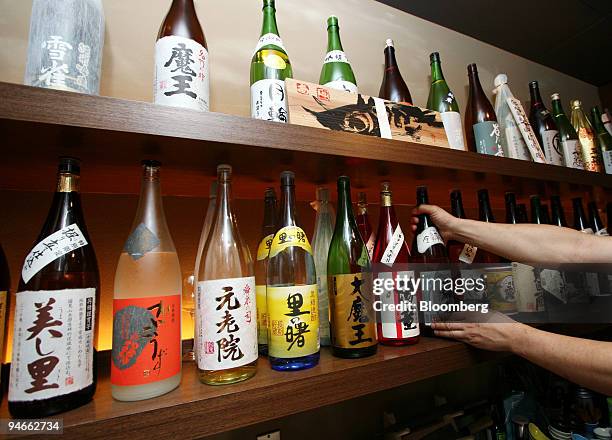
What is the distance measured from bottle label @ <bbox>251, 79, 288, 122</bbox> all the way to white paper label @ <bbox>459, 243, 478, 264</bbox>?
0.59 m

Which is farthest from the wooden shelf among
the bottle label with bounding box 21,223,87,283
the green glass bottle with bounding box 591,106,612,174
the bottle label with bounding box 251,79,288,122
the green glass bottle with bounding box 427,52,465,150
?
the green glass bottle with bounding box 591,106,612,174

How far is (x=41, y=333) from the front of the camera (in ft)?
1.14

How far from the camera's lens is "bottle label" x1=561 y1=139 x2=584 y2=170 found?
0.94 m

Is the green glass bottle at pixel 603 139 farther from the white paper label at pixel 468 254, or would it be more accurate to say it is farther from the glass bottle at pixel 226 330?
the glass bottle at pixel 226 330

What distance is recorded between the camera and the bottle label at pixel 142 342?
0.38 metres

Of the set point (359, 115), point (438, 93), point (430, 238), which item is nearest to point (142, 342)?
point (359, 115)

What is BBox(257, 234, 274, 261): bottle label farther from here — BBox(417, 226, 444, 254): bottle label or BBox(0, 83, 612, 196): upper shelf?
BBox(417, 226, 444, 254): bottle label

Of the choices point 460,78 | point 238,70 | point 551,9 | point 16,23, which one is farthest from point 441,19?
point 16,23

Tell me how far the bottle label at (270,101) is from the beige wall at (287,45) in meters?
0.21

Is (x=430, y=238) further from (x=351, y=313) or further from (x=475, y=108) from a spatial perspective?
(x=475, y=108)

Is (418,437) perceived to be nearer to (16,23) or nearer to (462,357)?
(462,357)

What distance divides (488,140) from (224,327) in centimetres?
78

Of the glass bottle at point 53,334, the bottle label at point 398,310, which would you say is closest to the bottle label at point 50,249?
the glass bottle at point 53,334

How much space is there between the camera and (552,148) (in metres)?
0.95
